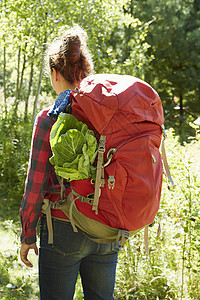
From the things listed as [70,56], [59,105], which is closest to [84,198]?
[59,105]

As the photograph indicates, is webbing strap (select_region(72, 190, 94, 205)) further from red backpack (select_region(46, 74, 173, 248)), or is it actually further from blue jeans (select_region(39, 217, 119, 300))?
blue jeans (select_region(39, 217, 119, 300))

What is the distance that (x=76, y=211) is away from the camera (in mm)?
1573

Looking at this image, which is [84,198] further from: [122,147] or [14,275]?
[14,275]

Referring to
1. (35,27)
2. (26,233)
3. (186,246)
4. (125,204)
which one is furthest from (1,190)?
(125,204)

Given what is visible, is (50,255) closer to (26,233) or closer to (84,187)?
(26,233)

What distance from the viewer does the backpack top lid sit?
57.4 inches

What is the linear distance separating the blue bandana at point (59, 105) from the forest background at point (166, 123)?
1219mm

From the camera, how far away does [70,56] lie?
1727mm

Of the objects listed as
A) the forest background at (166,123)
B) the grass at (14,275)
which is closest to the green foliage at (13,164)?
the forest background at (166,123)

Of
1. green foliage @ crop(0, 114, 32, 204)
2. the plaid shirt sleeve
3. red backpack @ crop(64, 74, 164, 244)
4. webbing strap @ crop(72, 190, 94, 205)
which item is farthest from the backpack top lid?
green foliage @ crop(0, 114, 32, 204)

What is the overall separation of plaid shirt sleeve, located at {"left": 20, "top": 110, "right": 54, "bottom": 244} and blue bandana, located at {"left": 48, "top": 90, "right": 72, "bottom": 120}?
0.09 feet

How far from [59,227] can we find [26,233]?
22 centimetres

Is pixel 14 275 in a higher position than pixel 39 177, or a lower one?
lower

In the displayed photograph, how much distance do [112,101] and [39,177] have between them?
0.49m
